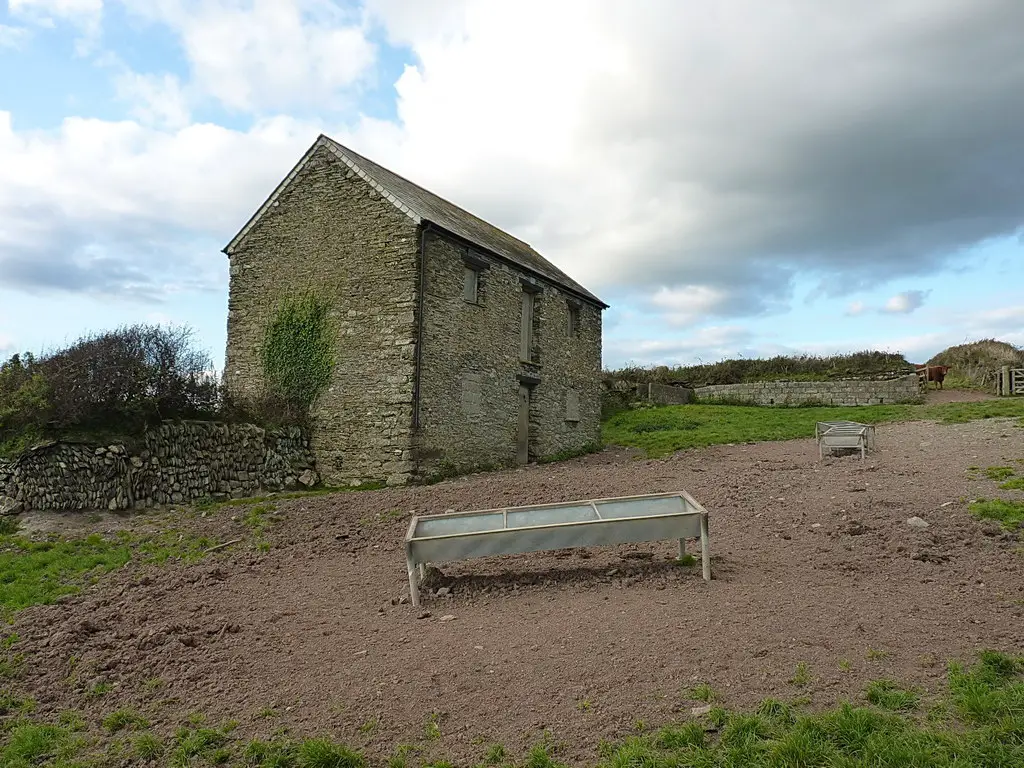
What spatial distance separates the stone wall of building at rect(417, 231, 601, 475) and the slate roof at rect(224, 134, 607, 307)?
14.8 inches

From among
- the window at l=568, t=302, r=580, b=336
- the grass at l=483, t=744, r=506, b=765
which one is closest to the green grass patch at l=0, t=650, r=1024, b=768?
the grass at l=483, t=744, r=506, b=765

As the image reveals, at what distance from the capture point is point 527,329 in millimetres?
20234

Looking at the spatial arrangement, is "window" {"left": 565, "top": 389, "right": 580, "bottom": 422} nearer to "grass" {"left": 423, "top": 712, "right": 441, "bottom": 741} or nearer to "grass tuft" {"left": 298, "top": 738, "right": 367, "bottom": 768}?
"grass" {"left": 423, "top": 712, "right": 441, "bottom": 741}

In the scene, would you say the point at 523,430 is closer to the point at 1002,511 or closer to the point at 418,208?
the point at 418,208

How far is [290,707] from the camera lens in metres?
5.16

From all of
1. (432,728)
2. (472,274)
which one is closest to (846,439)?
(472,274)

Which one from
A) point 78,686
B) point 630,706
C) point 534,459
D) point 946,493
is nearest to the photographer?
point 630,706

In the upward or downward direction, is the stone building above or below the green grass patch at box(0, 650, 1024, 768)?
above

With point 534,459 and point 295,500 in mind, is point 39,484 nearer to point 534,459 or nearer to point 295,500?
point 295,500

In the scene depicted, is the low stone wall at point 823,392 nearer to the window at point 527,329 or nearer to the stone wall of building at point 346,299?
the window at point 527,329

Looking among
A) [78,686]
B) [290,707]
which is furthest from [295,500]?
[290,707]

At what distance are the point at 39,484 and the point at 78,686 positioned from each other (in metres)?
7.19

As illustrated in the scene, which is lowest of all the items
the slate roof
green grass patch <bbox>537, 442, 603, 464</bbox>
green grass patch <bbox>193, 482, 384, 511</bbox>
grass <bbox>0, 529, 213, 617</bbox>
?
grass <bbox>0, 529, 213, 617</bbox>

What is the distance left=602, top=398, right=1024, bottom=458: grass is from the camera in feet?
68.9
